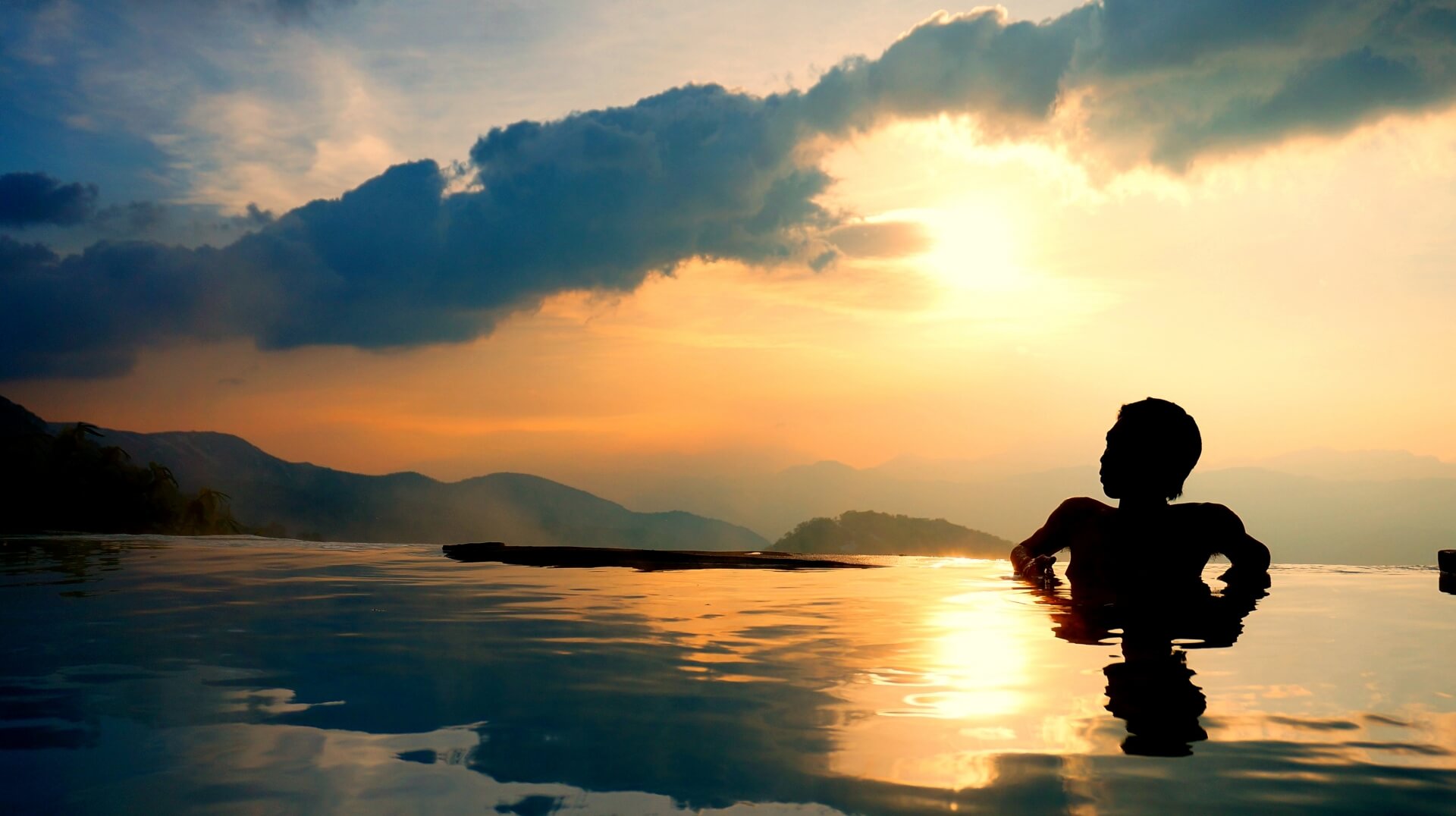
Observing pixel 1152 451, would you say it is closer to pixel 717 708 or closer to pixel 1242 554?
pixel 1242 554

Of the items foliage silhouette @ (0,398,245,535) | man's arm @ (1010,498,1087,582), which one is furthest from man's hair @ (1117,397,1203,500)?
foliage silhouette @ (0,398,245,535)

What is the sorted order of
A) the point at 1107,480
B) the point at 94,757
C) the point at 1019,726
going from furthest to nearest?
1. the point at 1107,480
2. the point at 1019,726
3. the point at 94,757

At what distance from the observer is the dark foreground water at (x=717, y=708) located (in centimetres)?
318

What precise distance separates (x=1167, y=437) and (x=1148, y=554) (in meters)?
1.32

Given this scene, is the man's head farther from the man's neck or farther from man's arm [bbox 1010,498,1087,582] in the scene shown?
man's arm [bbox 1010,498,1087,582]

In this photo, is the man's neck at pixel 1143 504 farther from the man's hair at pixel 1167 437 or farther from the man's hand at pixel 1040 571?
the man's hand at pixel 1040 571

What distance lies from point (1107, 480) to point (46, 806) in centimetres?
810

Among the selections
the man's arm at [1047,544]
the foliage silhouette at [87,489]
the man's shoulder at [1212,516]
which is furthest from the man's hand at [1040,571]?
the foliage silhouette at [87,489]

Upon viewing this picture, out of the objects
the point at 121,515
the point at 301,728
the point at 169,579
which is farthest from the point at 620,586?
the point at 121,515

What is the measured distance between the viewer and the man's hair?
27.6ft

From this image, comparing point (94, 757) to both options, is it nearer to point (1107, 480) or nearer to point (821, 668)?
point (821, 668)

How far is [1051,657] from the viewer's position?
548 centimetres

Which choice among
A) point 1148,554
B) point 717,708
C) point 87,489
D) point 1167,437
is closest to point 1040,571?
point 1148,554

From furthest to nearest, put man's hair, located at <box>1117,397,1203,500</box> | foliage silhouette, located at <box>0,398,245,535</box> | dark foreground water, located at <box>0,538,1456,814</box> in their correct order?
foliage silhouette, located at <box>0,398,245,535</box>
man's hair, located at <box>1117,397,1203,500</box>
dark foreground water, located at <box>0,538,1456,814</box>
